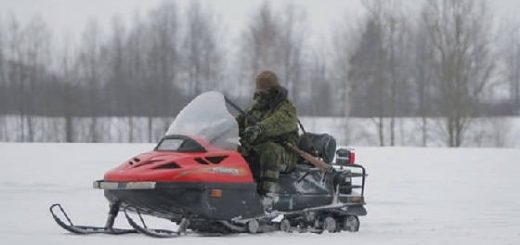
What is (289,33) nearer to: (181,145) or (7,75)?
(7,75)

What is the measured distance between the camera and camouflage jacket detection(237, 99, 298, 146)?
10.4 meters

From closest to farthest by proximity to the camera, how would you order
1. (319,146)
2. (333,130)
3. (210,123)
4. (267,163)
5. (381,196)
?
(210,123), (267,163), (319,146), (381,196), (333,130)

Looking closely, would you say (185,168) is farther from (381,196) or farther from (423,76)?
(423,76)

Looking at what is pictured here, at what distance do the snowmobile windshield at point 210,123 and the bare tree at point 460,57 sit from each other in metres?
39.4

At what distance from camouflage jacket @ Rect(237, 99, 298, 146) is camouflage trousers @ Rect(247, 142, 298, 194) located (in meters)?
0.11

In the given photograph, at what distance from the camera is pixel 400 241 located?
9.59m

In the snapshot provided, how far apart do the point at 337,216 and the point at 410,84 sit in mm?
45312

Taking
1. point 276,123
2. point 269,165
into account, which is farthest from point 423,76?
point 269,165

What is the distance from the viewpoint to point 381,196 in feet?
57.5

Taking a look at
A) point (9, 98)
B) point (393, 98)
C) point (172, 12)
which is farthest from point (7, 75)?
point (393, 98)

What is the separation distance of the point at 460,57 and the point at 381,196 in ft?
105

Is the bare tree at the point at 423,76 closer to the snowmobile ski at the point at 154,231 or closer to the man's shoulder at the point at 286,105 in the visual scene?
the man's shoulder at the point at 286,105

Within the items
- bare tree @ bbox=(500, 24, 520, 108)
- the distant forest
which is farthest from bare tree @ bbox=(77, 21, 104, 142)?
bare tree @ bbox=(500, 24, 520, 108)

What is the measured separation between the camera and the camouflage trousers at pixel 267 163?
10242 millimetres
